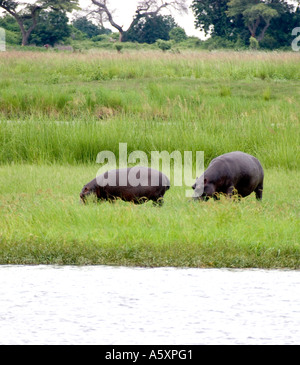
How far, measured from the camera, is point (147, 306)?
4363 millimetres

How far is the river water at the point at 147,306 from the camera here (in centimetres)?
379

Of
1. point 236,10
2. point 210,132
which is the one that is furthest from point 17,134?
point 236,10

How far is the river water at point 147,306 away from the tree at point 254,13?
41660 mm

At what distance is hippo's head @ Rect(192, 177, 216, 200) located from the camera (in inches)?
285

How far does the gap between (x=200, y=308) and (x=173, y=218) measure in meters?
2.34

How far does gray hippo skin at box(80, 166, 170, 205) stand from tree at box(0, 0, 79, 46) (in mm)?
41072

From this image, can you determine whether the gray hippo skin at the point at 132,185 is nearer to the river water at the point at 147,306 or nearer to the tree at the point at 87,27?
the river water at the point at 147,306

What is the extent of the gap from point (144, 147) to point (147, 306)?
796 cm

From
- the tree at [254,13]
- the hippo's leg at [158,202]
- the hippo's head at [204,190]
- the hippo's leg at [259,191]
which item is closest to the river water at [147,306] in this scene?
the hippo's head at [204,190]

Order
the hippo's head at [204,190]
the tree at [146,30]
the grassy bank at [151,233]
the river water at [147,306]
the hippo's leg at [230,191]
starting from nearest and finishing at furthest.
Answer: the river water at [147,306]
the grassy bank at [151,233]
the hippo's head at [204,190]
the hippo's leg at [230,191]
the tree at [146,30]

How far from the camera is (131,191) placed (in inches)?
295

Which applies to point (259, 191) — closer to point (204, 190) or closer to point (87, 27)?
point (204, 190)

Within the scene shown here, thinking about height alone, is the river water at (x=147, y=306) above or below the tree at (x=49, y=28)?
below

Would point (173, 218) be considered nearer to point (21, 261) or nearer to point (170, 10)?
point (21, 261)
